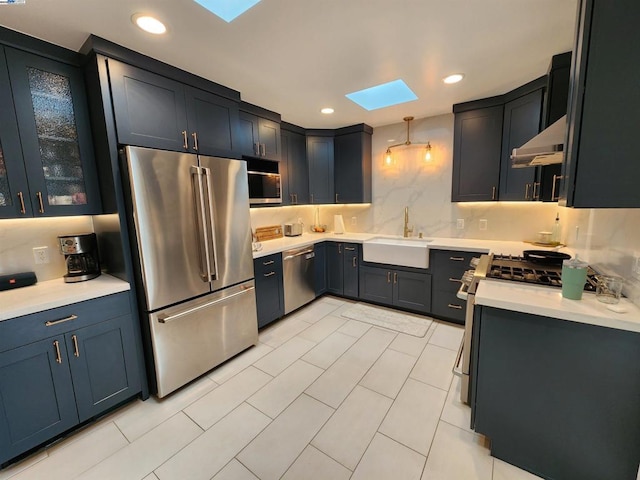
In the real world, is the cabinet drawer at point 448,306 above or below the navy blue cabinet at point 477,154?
below

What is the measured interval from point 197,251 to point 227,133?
3.73 feet

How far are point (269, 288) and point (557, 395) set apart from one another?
2.42 metres

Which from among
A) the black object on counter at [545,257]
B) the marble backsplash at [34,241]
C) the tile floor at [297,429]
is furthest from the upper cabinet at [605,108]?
the marble backsplash at [34,241]

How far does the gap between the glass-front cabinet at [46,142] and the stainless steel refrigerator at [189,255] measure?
467mm

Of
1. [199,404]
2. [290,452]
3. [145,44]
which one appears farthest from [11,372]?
[145,44]

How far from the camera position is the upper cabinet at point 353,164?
372 centimetres

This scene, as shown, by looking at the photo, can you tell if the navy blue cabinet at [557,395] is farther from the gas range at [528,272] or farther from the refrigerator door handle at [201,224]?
the refrigerator door handle at [201,224]

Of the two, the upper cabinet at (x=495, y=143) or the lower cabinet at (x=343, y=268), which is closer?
the upper cabinet at (x=495, y=143)

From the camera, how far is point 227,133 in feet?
7.86

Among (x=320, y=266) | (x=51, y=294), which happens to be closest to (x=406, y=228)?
(x=320, y=266)

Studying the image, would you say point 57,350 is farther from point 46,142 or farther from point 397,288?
point 397,288

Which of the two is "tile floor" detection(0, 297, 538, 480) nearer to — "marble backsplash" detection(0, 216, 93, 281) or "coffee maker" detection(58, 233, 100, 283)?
"coffee maker" detection(58, 233, 100, 283)

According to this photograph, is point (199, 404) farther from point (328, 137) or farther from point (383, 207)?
point (328, 137)

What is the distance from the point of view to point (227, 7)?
4.65 ft
